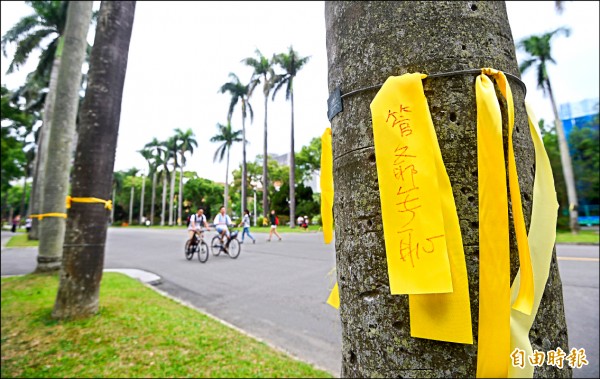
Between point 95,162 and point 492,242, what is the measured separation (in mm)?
4901

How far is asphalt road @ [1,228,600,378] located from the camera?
12.3 feet

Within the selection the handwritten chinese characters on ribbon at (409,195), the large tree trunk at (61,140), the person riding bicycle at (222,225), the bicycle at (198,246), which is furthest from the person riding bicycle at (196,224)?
the handwritten chinese characters on ribbon at (409,195)

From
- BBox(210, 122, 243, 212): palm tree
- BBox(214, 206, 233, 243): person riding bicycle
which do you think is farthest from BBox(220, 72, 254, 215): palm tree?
BBox(214, 206, 233, 243): person riding bicycle

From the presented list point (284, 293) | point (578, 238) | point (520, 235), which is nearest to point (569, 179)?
point (578, 238)

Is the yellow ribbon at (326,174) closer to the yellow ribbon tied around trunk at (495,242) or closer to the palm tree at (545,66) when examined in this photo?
the yellow ribbon tied around trunk at (495,242)

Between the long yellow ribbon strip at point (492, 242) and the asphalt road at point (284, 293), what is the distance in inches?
64.0

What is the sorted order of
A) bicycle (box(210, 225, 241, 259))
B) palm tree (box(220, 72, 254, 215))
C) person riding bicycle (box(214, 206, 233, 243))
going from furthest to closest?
1. palm tree (box(220, 72, 254, 215))
2. person riding bicycle (box(214, 206, 233, 243))
3. bicycle (box(210, 225, 241, 259))

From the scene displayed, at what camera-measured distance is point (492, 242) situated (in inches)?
29.2

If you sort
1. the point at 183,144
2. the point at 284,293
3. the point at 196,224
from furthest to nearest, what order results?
the point at 183,144 < the point at 196,224 < the point at 284,293

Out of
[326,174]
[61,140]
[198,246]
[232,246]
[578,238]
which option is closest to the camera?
[326,174]

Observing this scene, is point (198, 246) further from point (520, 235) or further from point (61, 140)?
point (520, 235)

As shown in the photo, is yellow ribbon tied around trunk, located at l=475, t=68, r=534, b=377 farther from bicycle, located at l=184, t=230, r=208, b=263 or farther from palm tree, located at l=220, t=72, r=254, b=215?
palm tree, located at l=220, t=72, r=254, b=215

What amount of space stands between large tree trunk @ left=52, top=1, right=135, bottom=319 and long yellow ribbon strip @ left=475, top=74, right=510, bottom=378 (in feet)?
15.6

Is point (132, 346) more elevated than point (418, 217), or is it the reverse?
point (418, 217)
